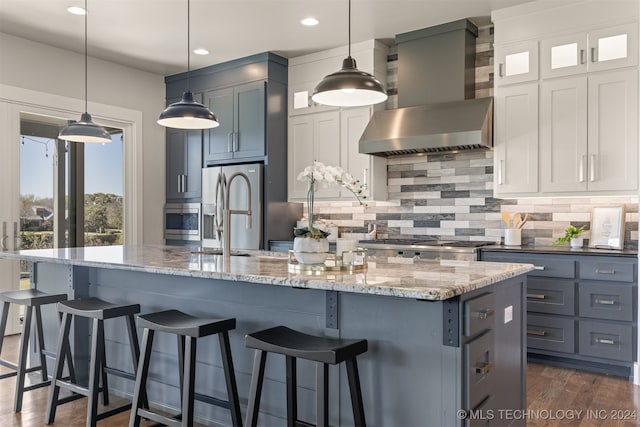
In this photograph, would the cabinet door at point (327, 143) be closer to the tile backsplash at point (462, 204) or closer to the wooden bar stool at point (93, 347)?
the tile backsplash at point (462, 204)

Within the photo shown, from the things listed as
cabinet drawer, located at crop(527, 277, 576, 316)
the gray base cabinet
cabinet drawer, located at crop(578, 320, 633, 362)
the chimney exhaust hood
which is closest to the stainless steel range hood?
the chimney exhaust hood

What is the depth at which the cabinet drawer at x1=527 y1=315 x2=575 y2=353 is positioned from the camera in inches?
149

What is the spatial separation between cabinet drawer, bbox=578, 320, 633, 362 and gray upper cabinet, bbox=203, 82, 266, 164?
3280 mm

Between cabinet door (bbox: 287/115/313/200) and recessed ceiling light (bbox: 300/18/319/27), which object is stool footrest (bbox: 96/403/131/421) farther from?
recessed ceiling light (bbox: 300/18/319/27)

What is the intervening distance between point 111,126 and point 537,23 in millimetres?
4309

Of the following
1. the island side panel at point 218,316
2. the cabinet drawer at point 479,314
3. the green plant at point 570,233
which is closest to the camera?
the cabinet drawer at point 479,314

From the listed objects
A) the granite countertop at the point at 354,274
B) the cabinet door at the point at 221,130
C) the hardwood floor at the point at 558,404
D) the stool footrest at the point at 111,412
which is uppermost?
the cabinet door at the point at 221,130

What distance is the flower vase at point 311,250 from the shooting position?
2418mm

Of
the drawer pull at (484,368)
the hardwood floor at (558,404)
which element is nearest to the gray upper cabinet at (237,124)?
the hardwood floor at (558,404)

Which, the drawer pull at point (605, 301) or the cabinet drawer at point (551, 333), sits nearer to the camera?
the drawer pull at point (605, 301)

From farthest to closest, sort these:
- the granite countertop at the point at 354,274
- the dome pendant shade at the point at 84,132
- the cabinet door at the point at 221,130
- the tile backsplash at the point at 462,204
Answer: the cabinet door at the point at 221,130 < the tile backsplash at the point at 462,204 < the dome pendant shade at the point at 84,132 < the granite countertop at the point at 354,274

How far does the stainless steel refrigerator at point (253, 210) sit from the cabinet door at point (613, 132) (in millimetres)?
2868

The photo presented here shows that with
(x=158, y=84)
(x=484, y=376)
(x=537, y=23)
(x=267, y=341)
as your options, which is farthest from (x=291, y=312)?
(x=158, y=84)

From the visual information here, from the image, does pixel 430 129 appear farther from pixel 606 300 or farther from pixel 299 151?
pixel 606 300
